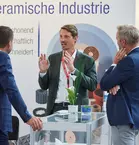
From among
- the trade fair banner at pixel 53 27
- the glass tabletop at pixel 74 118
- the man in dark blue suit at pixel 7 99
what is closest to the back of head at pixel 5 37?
the man in dark blue suit at pixel 7 99

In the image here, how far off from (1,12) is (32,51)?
62cm

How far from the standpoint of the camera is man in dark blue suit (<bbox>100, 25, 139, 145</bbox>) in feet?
9.22

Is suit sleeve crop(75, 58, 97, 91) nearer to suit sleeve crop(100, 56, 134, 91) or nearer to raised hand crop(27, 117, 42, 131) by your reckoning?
suit sleeve crop(100, 56, 134, 91)

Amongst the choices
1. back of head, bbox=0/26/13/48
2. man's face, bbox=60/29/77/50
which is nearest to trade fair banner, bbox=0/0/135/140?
man's face, bbox=60/29/77/50

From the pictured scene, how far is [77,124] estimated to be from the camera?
2.71 metres

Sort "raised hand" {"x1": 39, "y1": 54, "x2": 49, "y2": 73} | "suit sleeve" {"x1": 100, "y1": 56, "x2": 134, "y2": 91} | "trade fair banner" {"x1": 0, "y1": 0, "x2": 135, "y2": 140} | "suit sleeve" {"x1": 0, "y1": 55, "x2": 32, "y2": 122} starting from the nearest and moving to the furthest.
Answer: "suit sleeve" {"x1": 0, "y1": 55, "x2": 32, "y2": 122} → "suit sleeve" {"x1": 100, "y1": 56, "x2": 134, "y2": 91} → "raised hand" {"x1": 39, "y1": 54, "x2": 49, "y2": 73} → "trade fair banner" {"x1": 0, "y1": 0, "x2": 135, "y2": 140}

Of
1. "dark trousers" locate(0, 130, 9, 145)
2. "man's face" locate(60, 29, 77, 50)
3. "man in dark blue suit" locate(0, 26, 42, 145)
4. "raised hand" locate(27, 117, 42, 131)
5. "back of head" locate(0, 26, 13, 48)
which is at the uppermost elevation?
"man's face" locate(60, 29, 77, 50)

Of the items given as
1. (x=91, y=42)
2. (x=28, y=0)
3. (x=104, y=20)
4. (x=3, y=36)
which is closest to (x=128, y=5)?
(x=104, y=20)

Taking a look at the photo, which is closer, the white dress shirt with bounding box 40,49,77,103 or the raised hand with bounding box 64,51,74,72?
the raised hand with bounding box 64,51,74,72

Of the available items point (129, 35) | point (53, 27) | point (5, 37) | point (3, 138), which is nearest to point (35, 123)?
point (3, 138)

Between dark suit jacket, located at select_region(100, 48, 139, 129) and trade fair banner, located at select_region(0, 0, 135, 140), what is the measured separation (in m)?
1.56

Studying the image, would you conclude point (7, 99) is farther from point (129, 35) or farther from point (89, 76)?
point (89, 76)

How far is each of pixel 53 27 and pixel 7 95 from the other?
2138 millimetres

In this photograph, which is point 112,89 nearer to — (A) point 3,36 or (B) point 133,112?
(B) point 133,112
